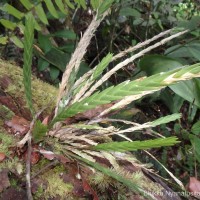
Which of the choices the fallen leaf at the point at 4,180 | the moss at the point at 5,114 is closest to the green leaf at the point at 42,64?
the moss at the point at 5,114

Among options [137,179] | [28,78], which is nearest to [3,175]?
[28,78]

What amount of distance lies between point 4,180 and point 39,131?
0.14 m

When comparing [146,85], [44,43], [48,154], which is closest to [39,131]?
[48,154]

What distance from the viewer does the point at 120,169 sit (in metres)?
0.92

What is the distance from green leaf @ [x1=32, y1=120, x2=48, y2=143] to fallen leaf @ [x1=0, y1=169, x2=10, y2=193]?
0.11m

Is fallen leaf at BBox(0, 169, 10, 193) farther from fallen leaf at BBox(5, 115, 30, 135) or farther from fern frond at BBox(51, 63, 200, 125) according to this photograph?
fern frond at BBox(51, 63, 200, 125)

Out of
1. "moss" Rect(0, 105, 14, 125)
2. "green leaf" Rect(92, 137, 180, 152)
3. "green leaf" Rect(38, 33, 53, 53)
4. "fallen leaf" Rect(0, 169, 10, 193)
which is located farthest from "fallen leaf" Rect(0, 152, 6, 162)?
"green leaf" Rect(38, 33, 53, 53)

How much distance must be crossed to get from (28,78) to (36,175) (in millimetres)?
251

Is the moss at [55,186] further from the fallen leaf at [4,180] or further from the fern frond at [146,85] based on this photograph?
the fern frond at [146,85]

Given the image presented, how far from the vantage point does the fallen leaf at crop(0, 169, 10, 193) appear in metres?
0.76

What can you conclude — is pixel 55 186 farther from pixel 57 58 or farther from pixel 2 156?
pixel 57 58

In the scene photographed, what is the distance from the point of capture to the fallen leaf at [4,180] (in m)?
0.76

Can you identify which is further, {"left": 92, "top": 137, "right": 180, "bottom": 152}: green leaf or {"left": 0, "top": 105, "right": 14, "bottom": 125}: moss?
{"left": 0, "top": 105, "right": 14, "bottom": 125}: moss

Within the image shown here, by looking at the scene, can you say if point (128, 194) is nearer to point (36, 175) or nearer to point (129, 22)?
point (36, 175)
